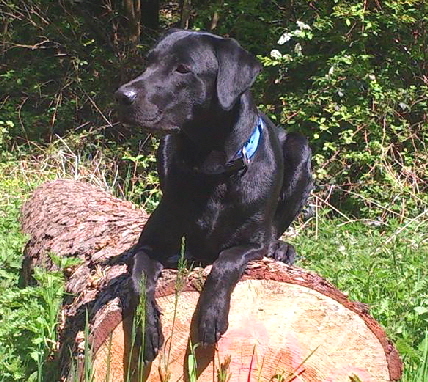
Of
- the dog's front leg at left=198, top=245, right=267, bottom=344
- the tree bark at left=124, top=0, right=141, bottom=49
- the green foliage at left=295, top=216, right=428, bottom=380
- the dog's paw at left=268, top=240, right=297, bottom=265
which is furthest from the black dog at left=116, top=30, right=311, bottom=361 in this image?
the tree bark at left=124, top=0, right=141, bottom=49

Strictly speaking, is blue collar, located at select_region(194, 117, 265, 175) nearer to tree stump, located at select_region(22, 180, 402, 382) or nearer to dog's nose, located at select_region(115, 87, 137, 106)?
dog's nose, located at select_region(115, 87, 137, 106)

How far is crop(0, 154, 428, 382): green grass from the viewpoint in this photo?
317 cm

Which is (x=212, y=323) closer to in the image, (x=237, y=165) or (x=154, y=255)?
(x=154, y=255)

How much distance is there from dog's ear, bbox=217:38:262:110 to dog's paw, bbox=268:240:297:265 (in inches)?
37.9

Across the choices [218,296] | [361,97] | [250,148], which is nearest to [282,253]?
[250,148]

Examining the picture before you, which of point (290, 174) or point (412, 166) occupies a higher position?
point (290, 174)

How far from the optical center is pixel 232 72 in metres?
3.30

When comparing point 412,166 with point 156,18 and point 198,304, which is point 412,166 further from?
point 198,304

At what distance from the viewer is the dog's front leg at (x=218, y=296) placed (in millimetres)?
2713

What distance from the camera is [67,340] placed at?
3.15 metres

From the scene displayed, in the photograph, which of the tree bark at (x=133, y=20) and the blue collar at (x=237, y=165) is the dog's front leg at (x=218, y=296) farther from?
the tree bark at (x=133, y=20)

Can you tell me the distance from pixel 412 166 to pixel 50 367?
4.88 meters

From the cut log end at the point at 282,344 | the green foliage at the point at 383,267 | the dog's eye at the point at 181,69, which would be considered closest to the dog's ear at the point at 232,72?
the dog's eye at the point at 181,69

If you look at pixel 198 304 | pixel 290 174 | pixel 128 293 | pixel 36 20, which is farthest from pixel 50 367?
pixel 36 20
